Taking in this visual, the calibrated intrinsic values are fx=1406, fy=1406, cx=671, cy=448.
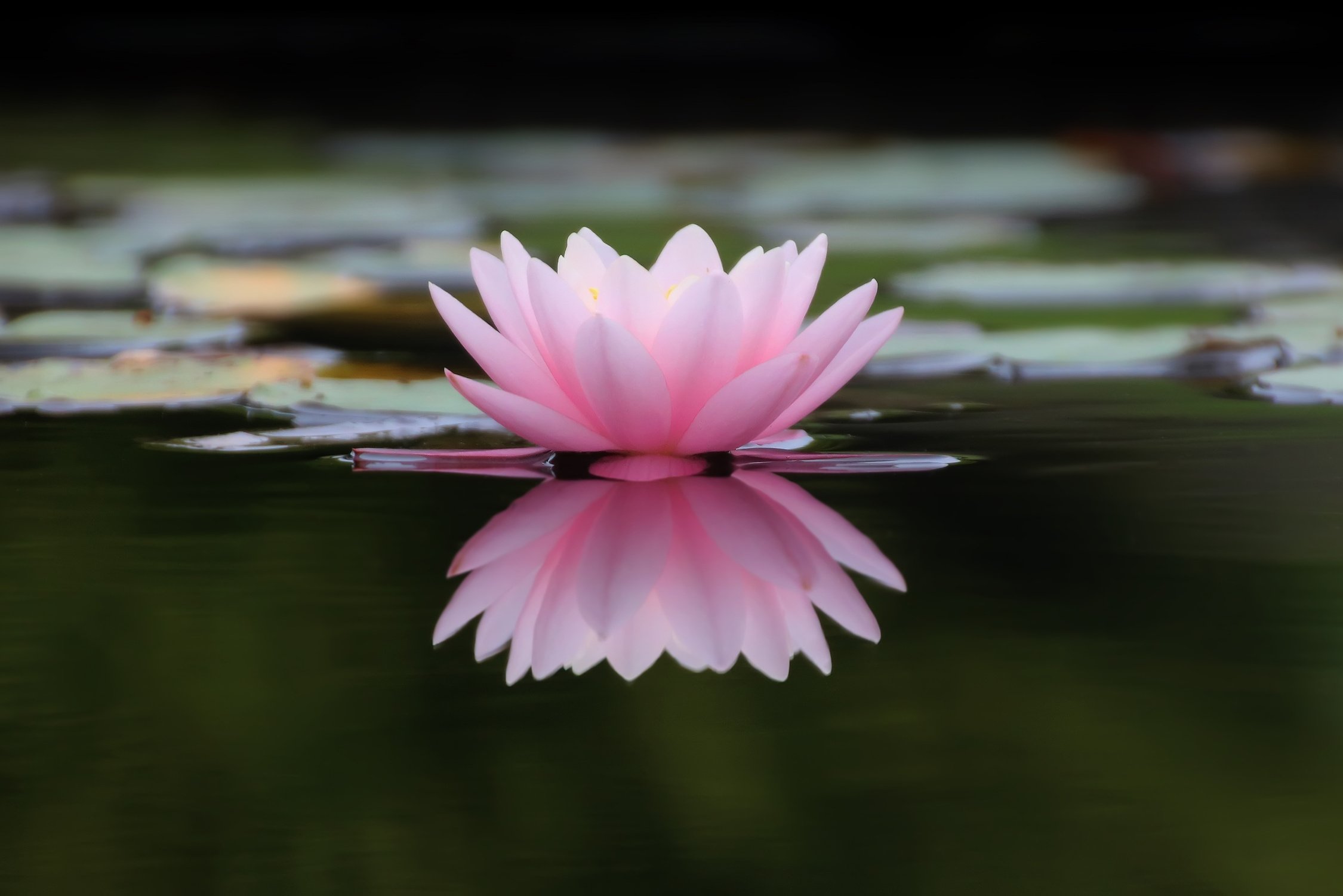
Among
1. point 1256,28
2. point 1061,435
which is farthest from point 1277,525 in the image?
point 1256,28

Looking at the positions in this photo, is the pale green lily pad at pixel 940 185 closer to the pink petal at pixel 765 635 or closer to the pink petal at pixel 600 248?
the pink petal at pixel 600 248

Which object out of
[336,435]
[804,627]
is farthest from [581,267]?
[804,627]

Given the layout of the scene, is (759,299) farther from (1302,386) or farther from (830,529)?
(1302,386)

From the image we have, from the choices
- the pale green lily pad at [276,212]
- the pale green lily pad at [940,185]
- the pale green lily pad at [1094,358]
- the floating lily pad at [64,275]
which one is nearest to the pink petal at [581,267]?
the pale green lily pad at [1094,358]

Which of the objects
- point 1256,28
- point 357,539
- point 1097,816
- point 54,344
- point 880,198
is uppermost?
point 1256,28

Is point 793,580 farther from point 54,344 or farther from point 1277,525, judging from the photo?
point 54,344

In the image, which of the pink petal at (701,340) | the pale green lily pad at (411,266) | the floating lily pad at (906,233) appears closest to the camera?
the pink petal at (701,340)
